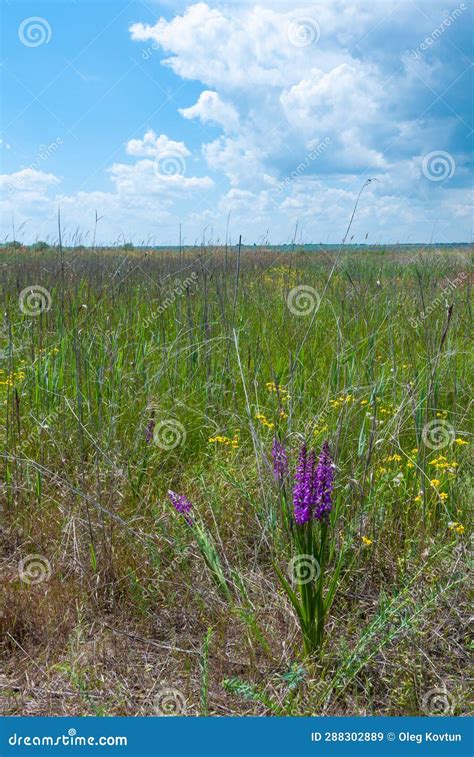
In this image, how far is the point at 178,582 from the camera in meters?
2.00

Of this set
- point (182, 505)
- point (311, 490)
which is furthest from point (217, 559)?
point (311, 490)

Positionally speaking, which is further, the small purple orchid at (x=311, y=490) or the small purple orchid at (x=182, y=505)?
the small purple orchid at (x=182, y=505)

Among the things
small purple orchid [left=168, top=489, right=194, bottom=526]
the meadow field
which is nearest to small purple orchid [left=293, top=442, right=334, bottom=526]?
the meadow field

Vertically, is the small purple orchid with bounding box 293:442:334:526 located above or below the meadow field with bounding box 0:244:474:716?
above

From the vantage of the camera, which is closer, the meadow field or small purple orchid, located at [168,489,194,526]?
the meadow field

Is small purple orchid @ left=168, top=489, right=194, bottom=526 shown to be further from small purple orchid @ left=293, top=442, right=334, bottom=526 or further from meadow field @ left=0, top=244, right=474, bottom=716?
small purple orchid @ left=293, top=442, right=334, bottom=526

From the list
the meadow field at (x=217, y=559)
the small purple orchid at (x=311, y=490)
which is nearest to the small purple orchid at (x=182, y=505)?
the meadow field at (x=217, y=559)

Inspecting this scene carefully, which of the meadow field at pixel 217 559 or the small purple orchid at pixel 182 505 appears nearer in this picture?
the meadow field at pixel 217 559

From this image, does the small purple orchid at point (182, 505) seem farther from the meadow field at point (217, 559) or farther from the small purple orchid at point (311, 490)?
the small purple orchid at point (311, 490)

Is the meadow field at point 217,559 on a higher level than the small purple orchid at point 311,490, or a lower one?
lower

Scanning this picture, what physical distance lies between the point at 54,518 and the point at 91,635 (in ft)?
1.99

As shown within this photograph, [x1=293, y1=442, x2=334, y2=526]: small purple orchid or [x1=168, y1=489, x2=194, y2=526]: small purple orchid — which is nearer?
[x1=293, y1=442, x2=334, y2=526]: small purple orchid

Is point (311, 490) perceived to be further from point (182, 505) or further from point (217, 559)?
point (182, 505)

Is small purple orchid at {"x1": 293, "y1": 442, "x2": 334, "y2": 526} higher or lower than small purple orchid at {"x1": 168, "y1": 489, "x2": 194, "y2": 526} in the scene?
higher
